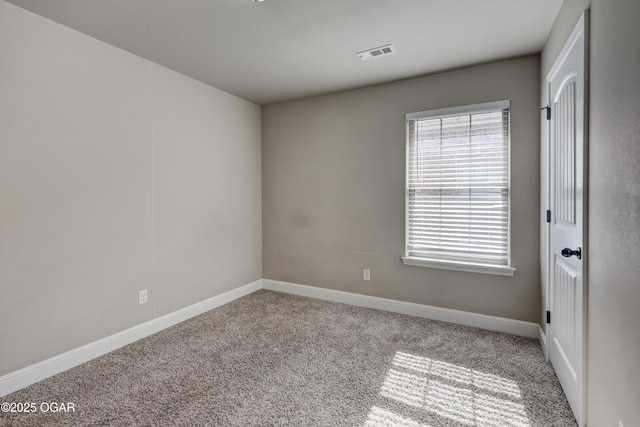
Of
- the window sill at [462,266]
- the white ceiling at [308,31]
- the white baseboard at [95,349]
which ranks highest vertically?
the white ceiling at [308,31]

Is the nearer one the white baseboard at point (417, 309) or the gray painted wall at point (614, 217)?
the gray painted wall at point (614, 217)

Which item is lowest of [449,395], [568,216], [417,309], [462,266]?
[449,395]

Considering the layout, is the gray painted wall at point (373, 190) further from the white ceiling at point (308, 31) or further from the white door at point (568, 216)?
the white door at point (568, 216)

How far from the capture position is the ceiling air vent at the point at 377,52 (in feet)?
8.93

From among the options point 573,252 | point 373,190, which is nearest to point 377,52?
point 373,190

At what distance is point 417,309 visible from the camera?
11.2 ft

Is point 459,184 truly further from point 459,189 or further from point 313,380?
point 313,380

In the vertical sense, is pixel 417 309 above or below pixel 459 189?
below

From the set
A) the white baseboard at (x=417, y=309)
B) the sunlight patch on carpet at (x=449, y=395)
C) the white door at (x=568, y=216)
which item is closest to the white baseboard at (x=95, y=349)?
the white baseboard at (x=417, y=309)

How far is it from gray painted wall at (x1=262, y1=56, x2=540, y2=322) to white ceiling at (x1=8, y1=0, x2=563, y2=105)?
0.28 meters

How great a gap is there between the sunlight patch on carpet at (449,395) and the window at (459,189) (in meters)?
1.13

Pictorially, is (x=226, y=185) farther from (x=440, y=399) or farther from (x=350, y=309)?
(x=440, y=399)

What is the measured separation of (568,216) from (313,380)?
1977 millimetres

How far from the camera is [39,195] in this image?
2256mm
